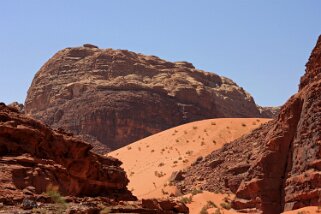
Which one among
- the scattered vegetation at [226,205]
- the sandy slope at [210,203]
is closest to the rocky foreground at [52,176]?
the sandy slope at [210,203]

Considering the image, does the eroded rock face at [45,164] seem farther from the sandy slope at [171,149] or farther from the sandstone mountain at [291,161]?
the sandy slope at [171,149]

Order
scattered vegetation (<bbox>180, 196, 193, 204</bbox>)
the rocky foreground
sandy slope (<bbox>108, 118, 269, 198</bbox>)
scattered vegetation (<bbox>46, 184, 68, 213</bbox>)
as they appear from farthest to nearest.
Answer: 1. sandy slope (<bbox>108, 118, 269, 198</bbox>)
2. scattered vegetation (<bbox>180, 196, 193, 204</bbox>)
3. the rocky foreground
4. scattered vegetation (<bbox>46, 184, 68, 213</bbox>)

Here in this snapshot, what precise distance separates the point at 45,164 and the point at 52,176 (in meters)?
0.41

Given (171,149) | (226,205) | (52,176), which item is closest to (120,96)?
(171,149)

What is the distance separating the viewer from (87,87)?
72.6 metres

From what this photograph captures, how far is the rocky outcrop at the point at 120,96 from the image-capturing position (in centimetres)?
6931

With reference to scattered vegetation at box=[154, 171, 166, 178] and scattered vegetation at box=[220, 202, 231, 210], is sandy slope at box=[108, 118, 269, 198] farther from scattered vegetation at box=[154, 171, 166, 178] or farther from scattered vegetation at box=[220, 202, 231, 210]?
scattered vegetation at box=[220, 202, 231, 210]

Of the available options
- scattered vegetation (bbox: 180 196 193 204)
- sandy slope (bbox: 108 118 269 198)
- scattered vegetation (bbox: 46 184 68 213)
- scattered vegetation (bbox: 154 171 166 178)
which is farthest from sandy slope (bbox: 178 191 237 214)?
scattered vegetation (bbox: 46 184 68 213)

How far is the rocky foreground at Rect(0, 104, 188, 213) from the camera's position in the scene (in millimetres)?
14094

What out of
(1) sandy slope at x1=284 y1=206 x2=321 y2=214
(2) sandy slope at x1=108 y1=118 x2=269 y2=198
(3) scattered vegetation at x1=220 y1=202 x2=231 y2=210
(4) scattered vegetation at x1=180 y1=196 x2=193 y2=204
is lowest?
(1) sandy slope at x1=284 y1=206 x2=321 y2=214

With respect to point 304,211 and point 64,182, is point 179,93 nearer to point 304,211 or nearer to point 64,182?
point 304,211

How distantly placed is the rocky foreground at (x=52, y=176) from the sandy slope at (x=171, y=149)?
20.5 meters

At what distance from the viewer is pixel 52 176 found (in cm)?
1691

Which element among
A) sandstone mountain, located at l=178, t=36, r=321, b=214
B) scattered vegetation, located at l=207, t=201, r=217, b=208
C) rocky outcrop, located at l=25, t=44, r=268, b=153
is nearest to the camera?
sandstone mountain, located at l=178, t=36, r=321, b=214
